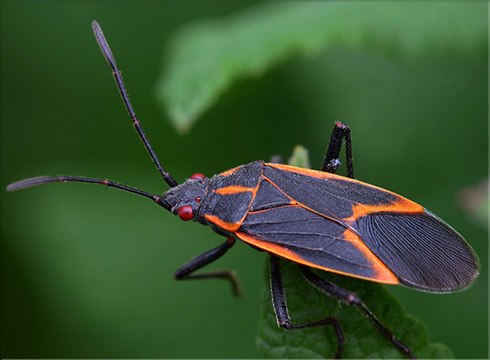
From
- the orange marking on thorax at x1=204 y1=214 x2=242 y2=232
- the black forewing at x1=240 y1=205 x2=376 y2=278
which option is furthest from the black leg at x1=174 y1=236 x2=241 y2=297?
the black forewing at x1=240 y1=205 x2=376 y2=278

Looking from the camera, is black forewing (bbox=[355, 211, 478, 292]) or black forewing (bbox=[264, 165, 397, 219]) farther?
black forewing (bbox=[264, 165, 397, 219])

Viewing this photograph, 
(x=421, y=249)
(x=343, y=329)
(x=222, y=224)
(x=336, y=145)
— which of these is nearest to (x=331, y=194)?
(x=336, y=145)

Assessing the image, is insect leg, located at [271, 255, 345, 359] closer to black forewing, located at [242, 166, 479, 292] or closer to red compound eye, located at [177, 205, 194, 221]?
black forewing, located at [242, 166, 479, 292]

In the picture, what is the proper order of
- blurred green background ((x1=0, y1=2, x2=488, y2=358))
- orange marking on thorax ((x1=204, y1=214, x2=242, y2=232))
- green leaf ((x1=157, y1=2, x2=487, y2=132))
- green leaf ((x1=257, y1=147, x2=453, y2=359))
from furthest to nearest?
blurred green background ((x1=0, y1=2, x2=488, y2=358)), green leaf ((x1=157, y1=2, x2=487, y2=132)), orange marking on thorax ((x1=204, y1=214, x2=242, y2=232)), green leaf ((x1=257, y1=147, x2=453, y2=359))

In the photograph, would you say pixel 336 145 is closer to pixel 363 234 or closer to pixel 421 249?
pixel 363 234

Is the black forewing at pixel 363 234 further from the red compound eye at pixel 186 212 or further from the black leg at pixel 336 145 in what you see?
the red compound eye at pixel 186 212

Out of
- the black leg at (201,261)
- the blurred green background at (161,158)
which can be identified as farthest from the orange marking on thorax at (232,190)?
the blurred green background at (161,158)
